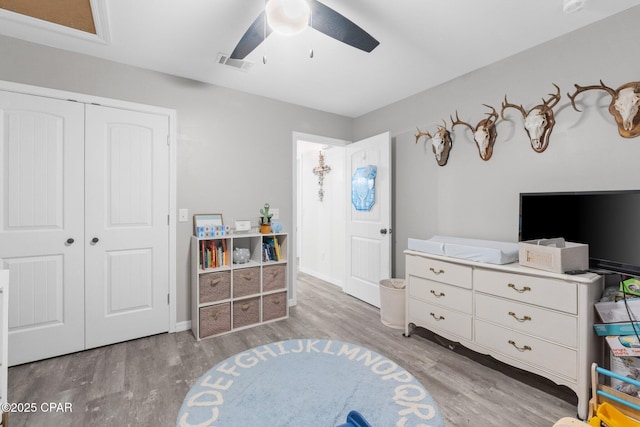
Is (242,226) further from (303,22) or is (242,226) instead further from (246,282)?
(303,22)

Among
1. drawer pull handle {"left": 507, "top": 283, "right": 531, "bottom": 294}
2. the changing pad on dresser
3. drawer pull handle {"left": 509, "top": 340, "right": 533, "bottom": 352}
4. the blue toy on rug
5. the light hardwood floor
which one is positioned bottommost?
the light hardwood floor

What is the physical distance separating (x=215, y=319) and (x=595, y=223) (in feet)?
9.83

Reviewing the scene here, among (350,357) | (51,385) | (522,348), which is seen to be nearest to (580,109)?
(522,348)

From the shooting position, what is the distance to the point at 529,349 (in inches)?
75.4

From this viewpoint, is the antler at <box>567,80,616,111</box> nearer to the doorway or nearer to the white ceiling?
the white ceiling

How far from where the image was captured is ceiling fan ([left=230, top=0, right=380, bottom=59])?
1370 mm

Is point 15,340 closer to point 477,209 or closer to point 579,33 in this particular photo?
point 477,209

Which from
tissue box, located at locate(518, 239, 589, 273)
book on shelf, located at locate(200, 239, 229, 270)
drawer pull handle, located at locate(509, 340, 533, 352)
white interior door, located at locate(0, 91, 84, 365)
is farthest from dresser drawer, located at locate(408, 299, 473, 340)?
white interior door, located at locate(0, 91, 84, 365)

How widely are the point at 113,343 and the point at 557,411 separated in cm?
329

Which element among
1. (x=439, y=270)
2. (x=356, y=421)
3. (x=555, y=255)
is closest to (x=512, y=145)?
(x=555, y=255)

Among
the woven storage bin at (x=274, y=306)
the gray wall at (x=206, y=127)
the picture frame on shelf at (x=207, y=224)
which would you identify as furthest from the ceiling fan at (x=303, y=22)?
the woven storage bin at (x=274, y=306)

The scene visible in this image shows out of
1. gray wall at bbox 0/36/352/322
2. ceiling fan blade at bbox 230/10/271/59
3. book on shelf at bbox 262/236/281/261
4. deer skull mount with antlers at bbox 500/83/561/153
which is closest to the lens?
ceiling fan blade at bbox 230/10/271/59

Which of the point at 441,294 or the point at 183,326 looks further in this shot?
the point at 183,326

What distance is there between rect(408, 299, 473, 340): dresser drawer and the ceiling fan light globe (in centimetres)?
227
